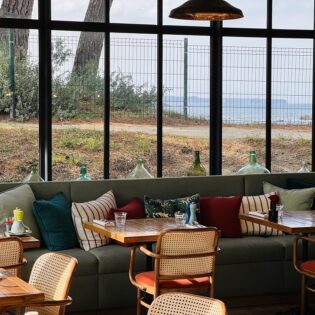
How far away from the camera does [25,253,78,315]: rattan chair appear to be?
4.14m

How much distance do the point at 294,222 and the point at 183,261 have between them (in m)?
1.28

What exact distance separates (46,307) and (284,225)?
258 cm

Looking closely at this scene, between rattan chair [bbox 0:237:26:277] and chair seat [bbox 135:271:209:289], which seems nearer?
rattan chair [bbox 0:237:26:277]

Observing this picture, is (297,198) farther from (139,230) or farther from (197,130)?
(139,230)

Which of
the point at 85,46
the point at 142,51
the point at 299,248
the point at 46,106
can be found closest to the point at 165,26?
the point at 142,51

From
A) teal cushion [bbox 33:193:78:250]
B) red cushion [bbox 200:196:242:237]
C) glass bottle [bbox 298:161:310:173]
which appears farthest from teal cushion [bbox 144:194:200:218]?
glass bottle [bbox 298:161:310:173]

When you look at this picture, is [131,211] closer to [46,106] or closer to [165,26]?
[46,106]

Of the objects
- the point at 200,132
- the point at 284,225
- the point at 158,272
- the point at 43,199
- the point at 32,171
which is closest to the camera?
the point at 158,272

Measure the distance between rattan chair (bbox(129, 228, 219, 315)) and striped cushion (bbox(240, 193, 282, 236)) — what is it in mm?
1908

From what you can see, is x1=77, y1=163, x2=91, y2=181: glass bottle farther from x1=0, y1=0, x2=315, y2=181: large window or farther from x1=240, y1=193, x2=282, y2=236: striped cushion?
x1=240, y1=193, x2=282, y2=236: striped cushion

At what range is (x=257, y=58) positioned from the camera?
871cm

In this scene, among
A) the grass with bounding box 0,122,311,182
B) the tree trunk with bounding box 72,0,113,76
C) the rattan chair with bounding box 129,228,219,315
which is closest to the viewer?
the rattan chair with bounding box 129,228,219,315

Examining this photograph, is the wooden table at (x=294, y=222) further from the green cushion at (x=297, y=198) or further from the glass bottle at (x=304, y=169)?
the glass bottle at (x=304, y=169)

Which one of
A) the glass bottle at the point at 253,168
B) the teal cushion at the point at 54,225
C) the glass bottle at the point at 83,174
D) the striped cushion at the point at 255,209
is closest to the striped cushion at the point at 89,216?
the teal cushion at the point at 54,225
